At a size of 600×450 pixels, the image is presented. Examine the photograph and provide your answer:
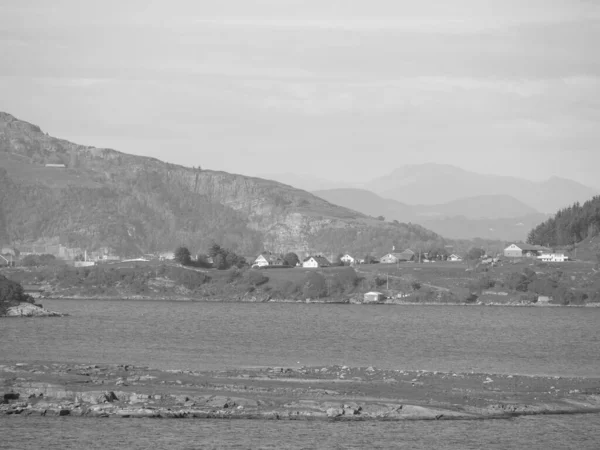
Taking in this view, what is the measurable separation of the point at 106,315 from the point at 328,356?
153 ft

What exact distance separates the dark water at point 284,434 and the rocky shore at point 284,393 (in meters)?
0.94

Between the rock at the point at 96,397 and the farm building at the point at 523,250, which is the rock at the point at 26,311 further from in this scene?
the farm building at the point at 523,250

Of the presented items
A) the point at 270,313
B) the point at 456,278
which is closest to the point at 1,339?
the point at 270,313

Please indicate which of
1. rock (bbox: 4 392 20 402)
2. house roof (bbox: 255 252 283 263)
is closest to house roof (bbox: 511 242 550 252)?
house roof (bbox: 255 252 283 263)

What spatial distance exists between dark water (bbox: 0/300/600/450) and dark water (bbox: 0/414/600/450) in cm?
5

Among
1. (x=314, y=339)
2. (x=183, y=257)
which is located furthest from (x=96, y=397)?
(x=183, y=257)

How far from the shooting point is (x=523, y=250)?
584 ft

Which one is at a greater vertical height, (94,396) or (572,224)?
(572,224)

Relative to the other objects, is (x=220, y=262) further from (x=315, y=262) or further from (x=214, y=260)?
(x=315, y=262)

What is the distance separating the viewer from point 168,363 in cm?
5234

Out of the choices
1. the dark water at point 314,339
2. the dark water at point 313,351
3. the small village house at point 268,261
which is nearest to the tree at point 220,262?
the small village house at point 268,261

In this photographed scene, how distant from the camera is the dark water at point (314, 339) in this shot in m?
56.0

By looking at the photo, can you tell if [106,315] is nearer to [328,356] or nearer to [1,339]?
[1,339]

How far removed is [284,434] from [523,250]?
490 feet
